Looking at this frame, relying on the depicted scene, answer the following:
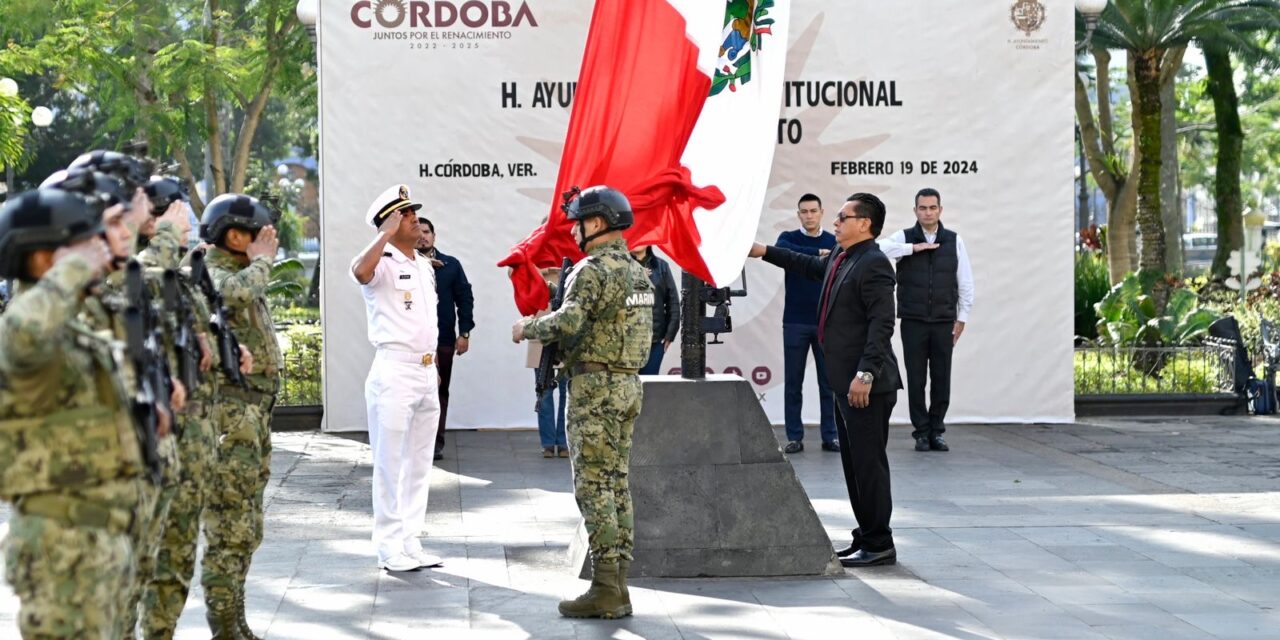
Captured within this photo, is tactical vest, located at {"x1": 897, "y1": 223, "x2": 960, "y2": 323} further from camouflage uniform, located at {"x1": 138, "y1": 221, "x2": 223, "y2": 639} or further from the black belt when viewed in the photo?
camouflage uniform, located at {"x1": 138, "y1": 221, "x2": 223, "y2": 639}

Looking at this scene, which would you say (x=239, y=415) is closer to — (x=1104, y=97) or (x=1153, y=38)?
(x=1153, y=38)

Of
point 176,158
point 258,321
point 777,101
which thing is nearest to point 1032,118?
point 777,101

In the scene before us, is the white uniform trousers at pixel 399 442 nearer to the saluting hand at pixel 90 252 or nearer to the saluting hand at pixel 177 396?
the saluting hand at pixel 177 396

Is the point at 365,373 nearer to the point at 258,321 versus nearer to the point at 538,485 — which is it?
the point at 538,485

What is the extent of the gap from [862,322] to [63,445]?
15.6 feet

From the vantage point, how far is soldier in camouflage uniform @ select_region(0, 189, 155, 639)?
423 centimetres

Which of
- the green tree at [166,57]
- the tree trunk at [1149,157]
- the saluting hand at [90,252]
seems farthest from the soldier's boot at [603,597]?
the tree trunk at [1149,157]

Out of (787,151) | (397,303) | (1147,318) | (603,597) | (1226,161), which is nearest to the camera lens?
(603,597)

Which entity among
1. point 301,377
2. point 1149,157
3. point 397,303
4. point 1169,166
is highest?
point 1169,166

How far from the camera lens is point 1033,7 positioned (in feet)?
45.4

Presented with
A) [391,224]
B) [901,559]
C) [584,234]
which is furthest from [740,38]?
[901,559]

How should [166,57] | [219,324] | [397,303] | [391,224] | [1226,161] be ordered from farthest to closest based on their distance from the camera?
[1226,161] < [166,57] < [397,303] < [391,224] < [219,324]

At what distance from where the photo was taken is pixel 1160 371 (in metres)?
15.8

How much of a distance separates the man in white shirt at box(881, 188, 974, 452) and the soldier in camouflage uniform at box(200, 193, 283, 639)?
6871 mm
